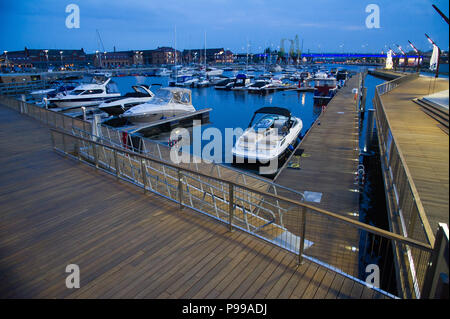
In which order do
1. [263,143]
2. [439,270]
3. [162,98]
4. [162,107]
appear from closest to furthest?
[439,270] < [263,143] < [162,107] < [162,98]

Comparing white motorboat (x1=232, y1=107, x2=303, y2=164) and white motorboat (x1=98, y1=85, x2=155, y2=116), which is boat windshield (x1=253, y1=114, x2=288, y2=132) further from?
white motorboat (x1=98, y1=85, x2=155, y2=116)

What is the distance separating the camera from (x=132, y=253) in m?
4.77

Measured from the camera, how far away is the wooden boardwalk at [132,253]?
397 cm

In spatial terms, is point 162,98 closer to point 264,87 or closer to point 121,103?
point 121,103

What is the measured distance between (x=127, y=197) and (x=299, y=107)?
36.7m

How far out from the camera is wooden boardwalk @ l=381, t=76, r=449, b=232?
5953mm

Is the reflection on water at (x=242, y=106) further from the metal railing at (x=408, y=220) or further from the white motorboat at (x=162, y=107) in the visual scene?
the metal railing at (x=408, y=220)

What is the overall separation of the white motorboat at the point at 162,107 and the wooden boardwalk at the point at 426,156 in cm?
1583

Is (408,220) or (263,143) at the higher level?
(408,220)

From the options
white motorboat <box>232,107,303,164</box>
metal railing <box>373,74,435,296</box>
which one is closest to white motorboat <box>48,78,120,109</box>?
white motorboat <box>232,107,303,164</box>

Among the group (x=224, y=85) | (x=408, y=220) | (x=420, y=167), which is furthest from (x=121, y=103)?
(x=224, y=85)

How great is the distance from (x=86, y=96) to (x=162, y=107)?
435 inches

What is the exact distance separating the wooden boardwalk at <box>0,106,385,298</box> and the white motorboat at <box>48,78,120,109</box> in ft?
83.2
